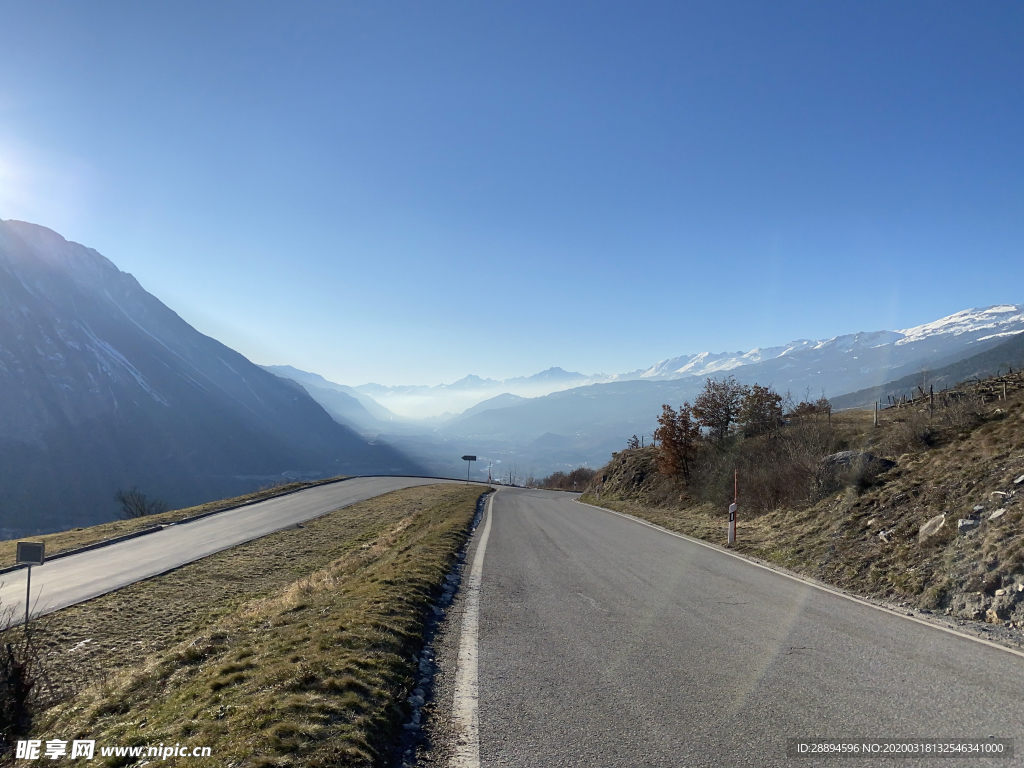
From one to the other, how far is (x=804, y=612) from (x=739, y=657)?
2476mm

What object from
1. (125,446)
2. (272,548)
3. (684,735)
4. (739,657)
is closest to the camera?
(684,735)

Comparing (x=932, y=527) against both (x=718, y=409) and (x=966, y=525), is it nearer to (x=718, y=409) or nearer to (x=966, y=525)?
(x=966, y=525)

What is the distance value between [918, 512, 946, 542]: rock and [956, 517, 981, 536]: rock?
422mm

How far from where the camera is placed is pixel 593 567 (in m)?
10.8

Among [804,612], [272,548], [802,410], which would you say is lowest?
[272,548]

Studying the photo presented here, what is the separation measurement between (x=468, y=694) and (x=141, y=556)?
68.3 feet

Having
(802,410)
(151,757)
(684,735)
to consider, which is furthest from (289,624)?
(802,410)

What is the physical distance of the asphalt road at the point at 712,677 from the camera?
3.83 metres

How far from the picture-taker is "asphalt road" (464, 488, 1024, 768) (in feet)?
→ 12.6

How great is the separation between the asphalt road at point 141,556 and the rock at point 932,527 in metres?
16.1

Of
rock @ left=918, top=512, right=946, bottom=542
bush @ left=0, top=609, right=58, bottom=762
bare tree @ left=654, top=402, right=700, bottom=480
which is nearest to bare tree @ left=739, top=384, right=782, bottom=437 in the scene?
bare tree @ left=654, top=402, right=700, bottom=480

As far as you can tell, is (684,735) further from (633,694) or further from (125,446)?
(125,446)

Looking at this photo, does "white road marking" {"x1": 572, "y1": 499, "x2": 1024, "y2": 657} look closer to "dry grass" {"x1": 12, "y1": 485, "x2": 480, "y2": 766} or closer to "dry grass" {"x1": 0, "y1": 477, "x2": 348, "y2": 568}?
"dry grass" {"x1": 12, "y1": 485, "x2": 480, "y2": 766}

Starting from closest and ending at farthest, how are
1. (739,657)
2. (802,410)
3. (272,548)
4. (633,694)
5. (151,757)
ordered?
(151,757), (633,694), (739,657), (272,548), (802,410)
